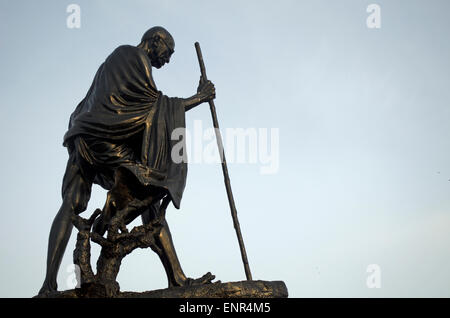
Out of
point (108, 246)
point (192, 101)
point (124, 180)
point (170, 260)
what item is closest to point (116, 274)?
point (108, 246)

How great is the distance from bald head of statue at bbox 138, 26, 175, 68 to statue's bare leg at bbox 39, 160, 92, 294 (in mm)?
2055

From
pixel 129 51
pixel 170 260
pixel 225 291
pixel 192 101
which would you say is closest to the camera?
pixel 225 291

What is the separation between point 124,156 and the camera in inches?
275

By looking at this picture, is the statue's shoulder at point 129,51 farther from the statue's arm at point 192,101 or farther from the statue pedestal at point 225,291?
the statue pedestal at point 225,291

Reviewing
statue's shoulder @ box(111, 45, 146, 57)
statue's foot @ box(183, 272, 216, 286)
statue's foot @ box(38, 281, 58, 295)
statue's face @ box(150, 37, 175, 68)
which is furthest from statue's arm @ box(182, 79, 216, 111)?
statue's foot @ box(38, 281, 58, 295)

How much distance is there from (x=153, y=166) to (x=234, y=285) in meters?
1.84

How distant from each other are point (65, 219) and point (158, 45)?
295 cm

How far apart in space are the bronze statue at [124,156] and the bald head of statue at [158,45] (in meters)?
0.35

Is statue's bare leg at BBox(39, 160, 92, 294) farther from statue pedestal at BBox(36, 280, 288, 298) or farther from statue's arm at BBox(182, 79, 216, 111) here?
statue's arm at BBox(182, 79, 216, 111)

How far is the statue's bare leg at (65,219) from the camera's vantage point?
21.0ft

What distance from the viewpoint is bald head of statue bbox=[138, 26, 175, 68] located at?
26.0 feet

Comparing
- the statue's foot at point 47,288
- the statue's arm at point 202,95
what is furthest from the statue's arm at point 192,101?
the statue's foot at point 47,288

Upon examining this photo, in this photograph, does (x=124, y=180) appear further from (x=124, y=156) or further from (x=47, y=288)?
(x=47, y=288)
